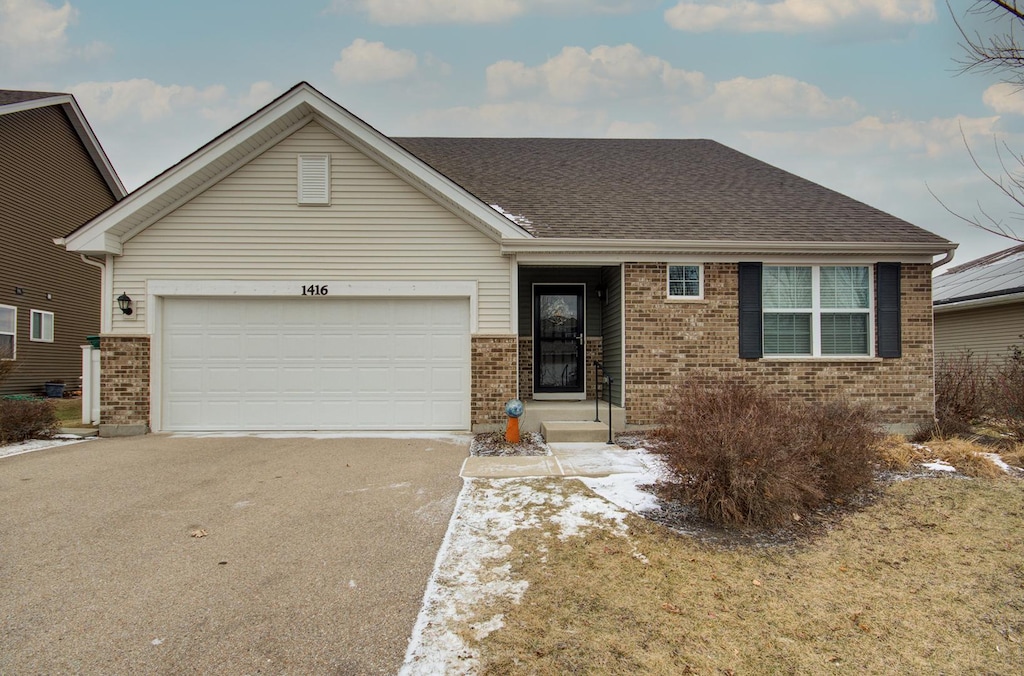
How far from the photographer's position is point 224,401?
8695mm

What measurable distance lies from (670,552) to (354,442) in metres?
5.22

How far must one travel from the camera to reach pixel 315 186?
8.65 metres

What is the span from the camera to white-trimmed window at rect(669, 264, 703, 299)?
347 inches

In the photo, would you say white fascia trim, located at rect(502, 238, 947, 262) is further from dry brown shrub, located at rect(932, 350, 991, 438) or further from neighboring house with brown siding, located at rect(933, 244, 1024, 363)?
neighboring house with brown siding, located at rect(933, 244, 1024, 363)

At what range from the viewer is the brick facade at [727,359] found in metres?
8.70

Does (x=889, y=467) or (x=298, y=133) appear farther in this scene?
(x=298, y=133)

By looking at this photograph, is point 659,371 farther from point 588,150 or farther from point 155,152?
point 155,152

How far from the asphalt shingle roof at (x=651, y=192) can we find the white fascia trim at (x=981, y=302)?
6.26 metres

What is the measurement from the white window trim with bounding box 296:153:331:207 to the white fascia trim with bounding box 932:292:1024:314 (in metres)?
15.5

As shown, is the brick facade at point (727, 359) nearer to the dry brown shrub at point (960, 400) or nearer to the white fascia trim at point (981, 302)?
the dry brown shrub at point (960, 400)

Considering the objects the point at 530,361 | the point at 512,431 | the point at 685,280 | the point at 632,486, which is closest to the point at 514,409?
the point at 512,431

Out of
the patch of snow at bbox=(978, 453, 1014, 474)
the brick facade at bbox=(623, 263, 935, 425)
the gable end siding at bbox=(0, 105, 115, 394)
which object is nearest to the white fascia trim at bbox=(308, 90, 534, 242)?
the brick facade at bbox=(623, 263, 935, 425)

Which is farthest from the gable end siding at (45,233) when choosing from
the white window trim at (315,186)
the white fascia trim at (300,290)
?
the white window trim at (315,186)

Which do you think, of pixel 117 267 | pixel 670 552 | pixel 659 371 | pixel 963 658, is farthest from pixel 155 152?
pixel 963 658
